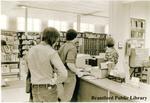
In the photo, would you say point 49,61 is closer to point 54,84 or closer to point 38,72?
point 38,72

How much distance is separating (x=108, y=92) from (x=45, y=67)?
0.78m

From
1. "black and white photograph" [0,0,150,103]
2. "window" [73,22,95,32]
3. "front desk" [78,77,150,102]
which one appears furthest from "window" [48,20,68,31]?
"front desk" [78,77,150,102]

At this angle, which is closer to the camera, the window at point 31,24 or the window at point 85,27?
the window at point 31,24

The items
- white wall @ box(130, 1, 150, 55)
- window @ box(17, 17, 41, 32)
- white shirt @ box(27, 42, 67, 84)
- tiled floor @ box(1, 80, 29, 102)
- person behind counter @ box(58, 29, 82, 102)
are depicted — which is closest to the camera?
white shirt @ box(27, 42, 67, 84)

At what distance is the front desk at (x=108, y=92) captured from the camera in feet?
6.24

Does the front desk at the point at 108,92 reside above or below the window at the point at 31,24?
below

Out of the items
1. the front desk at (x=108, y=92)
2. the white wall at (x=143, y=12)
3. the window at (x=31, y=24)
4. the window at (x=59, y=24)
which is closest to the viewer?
the front desk at (x=108, y=92)

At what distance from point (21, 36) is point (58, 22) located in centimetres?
351

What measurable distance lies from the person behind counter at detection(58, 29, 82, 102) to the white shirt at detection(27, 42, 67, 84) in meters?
0.50

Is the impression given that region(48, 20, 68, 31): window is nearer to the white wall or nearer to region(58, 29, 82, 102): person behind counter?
the white wall

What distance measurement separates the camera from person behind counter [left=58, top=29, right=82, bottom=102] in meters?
2.61

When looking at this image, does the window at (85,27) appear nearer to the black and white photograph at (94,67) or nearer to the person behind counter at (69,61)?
the black and white photograph at (94,67)

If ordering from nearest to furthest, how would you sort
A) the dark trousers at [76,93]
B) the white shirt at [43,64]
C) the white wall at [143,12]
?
the white shirt at [43,64]
the dark trousers at [76,93]
the white wall at [143,12]

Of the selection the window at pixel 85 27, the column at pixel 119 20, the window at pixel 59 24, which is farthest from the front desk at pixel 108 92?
the window at pixel 85 27
